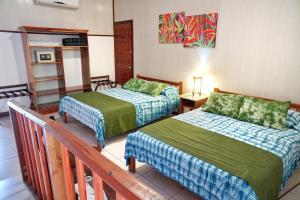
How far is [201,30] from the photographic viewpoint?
354 centimetres

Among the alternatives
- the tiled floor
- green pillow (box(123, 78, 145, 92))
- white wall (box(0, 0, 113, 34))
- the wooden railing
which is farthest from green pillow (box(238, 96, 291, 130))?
white wall (box(0, 0, 113, 34))

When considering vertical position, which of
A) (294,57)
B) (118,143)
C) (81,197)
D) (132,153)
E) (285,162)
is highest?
(294,57)

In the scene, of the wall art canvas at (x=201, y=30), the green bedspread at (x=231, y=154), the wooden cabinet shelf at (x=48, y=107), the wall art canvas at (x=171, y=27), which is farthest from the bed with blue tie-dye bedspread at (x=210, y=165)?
the wooden cabinet shelf at (x=48, y=107)

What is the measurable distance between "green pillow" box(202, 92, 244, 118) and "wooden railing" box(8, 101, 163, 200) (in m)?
2.01

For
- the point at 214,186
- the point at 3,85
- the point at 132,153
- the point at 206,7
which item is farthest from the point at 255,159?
the point at 3,85

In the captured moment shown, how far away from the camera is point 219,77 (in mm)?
3494

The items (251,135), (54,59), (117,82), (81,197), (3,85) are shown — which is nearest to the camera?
(81,197)

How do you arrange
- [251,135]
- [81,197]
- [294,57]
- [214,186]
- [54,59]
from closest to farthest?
[81,197]
[214,186]
[251,135]
[294,57]
[54,59]

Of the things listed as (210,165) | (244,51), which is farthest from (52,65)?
(210,165)

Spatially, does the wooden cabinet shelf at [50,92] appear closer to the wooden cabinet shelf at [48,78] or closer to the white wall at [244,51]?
the wooden cabinet shelf at [48,78]

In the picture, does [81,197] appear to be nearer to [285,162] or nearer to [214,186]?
[214,186]

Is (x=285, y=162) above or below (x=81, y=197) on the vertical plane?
below

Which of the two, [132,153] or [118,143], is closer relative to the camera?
[132,153]

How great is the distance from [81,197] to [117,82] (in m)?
4.82
